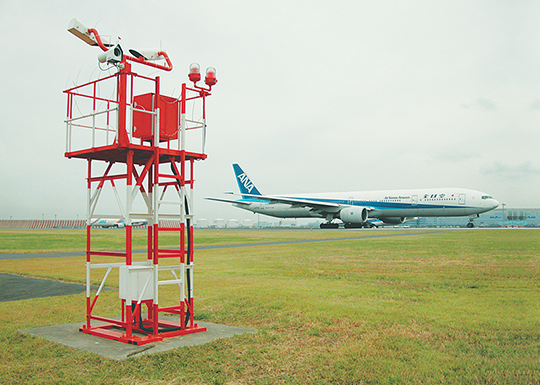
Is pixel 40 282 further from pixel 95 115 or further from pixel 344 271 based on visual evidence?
pixel 344 271

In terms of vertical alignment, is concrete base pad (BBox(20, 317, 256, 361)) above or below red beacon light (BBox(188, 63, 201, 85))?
below

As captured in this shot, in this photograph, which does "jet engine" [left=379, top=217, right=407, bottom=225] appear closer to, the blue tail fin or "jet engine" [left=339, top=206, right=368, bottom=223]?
"jet engine" [left=339, top=206, right=368, bottom=223]

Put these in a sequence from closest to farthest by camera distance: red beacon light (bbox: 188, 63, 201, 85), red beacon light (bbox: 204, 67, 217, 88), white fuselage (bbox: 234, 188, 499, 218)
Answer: red beacon light (bbox: 188, 63, 201, 85) < red beacon light (bbox: 204, 67, 217, 88) < white fuselage (bbox: 234, 188, 499, 218)

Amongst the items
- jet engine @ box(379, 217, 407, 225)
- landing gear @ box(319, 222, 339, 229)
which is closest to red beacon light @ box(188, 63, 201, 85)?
jet engine @ box(379, 217, 407, 225)

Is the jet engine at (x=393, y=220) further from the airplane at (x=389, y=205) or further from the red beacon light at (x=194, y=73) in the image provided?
the red beacon light at (x=194, y=73)

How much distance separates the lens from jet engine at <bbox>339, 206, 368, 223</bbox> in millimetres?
48125

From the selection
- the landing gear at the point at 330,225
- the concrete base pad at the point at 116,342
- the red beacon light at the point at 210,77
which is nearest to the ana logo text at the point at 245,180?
the landing gear at the point at 330,225

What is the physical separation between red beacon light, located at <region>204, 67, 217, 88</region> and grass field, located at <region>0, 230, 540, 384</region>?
171 inches

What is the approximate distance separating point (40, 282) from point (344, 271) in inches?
362

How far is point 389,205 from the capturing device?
4822 centimetres

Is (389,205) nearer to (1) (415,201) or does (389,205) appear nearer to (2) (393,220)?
(1) (415,201)

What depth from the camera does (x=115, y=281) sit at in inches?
486

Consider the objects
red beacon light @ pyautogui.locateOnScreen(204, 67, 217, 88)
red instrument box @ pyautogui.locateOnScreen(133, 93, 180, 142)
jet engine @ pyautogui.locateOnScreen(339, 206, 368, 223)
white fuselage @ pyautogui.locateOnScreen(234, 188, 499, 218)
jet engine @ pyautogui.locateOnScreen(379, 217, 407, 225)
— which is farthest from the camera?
jet engine @ pyautogui.locateOnScreen(379, 217, 407, 225)

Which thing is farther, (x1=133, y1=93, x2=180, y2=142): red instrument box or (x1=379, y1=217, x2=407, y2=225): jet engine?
(x1=379, y1=217, x2=407, y2=225): jet engine
